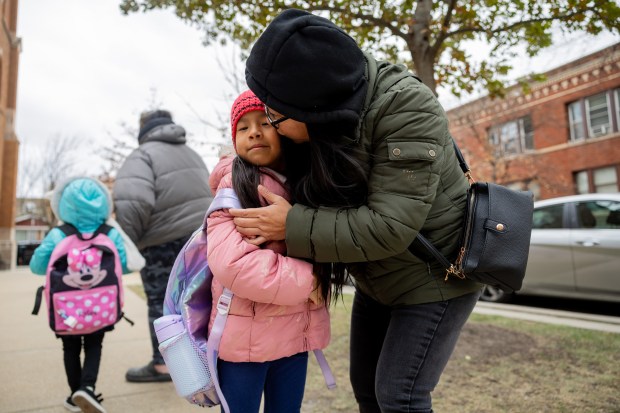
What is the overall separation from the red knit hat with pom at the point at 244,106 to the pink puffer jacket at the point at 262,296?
221 mm

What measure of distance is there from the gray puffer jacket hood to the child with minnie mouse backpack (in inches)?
9.3

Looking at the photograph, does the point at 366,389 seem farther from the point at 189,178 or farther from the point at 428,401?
the point at 189,178

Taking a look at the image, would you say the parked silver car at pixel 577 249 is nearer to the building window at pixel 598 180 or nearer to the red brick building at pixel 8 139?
the building window at pixel 598 180

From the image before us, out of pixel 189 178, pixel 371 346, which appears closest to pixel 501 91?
pixel 189 178

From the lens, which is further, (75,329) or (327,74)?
(75,329)

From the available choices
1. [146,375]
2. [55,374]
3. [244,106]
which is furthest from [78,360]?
[244,106]

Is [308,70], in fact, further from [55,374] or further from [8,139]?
[8,139]

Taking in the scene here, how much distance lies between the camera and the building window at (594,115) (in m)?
16.9

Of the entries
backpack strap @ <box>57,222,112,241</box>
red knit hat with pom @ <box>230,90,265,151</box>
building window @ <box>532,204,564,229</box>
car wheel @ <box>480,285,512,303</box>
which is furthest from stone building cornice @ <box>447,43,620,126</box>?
red knit hat with pom @ <box>230,90,265,151</box>

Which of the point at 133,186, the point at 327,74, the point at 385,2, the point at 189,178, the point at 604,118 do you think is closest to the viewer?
the point at 327,74

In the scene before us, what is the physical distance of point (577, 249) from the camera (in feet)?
20.1

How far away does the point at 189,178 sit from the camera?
3607 millimetres

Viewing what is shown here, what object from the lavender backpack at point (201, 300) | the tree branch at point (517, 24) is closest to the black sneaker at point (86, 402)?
the lavender backpack at point (201, 300)

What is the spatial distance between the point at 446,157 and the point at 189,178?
8.37 ft
